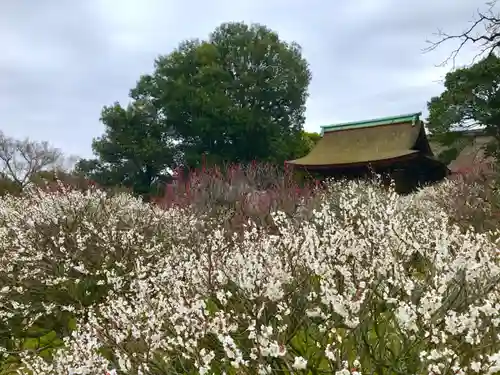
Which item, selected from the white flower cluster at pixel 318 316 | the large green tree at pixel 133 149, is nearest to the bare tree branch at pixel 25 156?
the large green tree at pixel 133 149

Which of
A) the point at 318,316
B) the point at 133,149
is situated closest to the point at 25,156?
the point at 133,149

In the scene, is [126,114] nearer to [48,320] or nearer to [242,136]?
[242,136]

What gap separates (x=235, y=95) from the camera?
2980 centimetres

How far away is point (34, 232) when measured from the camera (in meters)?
8.72

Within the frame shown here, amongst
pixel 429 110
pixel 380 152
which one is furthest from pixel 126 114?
pixel 429 110

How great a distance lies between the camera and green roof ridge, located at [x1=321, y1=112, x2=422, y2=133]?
86.9 feet

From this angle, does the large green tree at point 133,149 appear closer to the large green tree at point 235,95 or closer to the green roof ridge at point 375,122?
the large green tree at point 235,95

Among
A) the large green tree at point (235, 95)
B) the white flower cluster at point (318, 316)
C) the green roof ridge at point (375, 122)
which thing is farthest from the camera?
the large green tree at point (235, 95)

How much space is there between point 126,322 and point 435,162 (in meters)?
21.8

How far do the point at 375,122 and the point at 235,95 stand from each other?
8.10 metres

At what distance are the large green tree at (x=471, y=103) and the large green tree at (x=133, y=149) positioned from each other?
14.8m

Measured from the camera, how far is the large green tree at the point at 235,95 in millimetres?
28422

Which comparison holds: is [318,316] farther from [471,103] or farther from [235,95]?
[235,95]

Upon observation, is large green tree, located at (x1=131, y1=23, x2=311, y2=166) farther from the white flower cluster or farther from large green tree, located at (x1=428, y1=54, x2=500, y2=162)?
the white flower cluster
